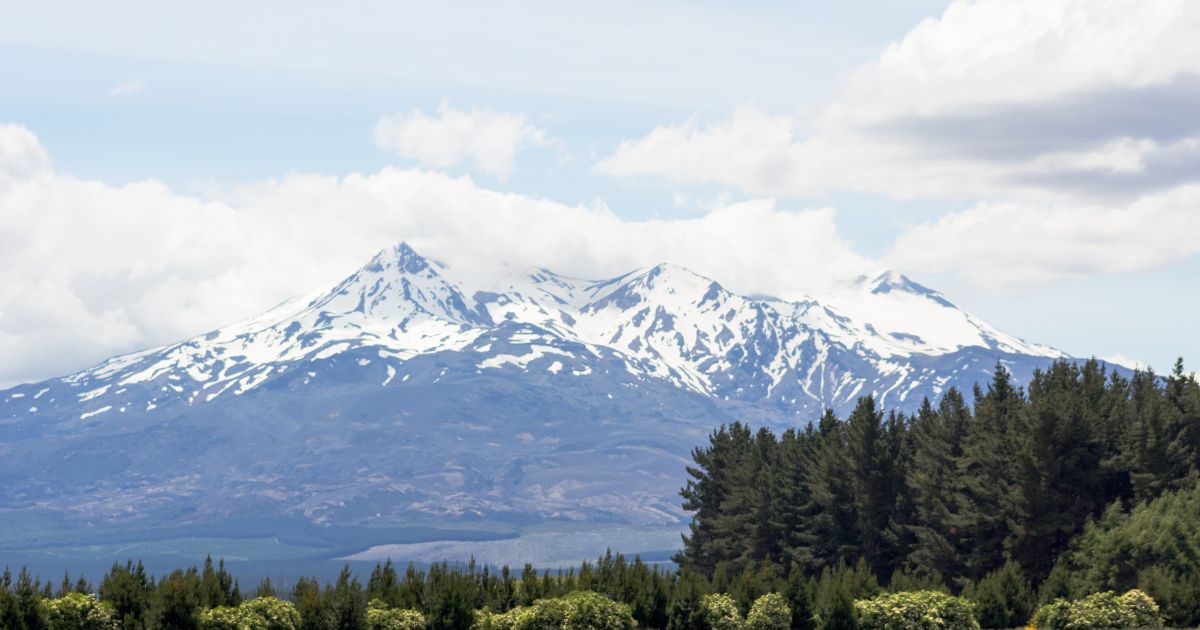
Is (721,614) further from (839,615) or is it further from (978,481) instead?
(978,481)

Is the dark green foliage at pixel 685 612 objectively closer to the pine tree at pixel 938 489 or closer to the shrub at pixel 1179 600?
the shrub at pixel 1179 600

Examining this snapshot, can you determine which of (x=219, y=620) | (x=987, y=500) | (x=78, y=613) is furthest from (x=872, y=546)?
(x=78, y=613)

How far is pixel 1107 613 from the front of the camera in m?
56.0

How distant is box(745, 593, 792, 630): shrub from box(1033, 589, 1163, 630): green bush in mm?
10298

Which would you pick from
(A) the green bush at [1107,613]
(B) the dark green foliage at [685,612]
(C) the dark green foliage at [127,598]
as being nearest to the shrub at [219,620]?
(C) the dark green foliage at [127,598]

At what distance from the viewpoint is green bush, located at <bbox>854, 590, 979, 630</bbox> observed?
56094 mm

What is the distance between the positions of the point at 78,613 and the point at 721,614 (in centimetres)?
2408

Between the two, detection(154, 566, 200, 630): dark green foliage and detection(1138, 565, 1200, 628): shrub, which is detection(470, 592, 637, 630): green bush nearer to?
detection(154, 566, 200, 630): dark green foliage

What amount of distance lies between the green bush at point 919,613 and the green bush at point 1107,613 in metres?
3.37

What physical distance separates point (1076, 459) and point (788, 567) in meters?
26.1

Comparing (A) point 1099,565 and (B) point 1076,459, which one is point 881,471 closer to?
(B) point 1076,459

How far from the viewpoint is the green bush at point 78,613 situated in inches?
1885

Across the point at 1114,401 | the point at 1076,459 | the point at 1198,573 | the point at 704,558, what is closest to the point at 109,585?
the point at 1198,573

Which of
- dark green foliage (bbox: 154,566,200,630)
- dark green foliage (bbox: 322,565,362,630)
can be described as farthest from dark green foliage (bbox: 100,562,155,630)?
dark green foliage (bbox: 322,565,362,630)
